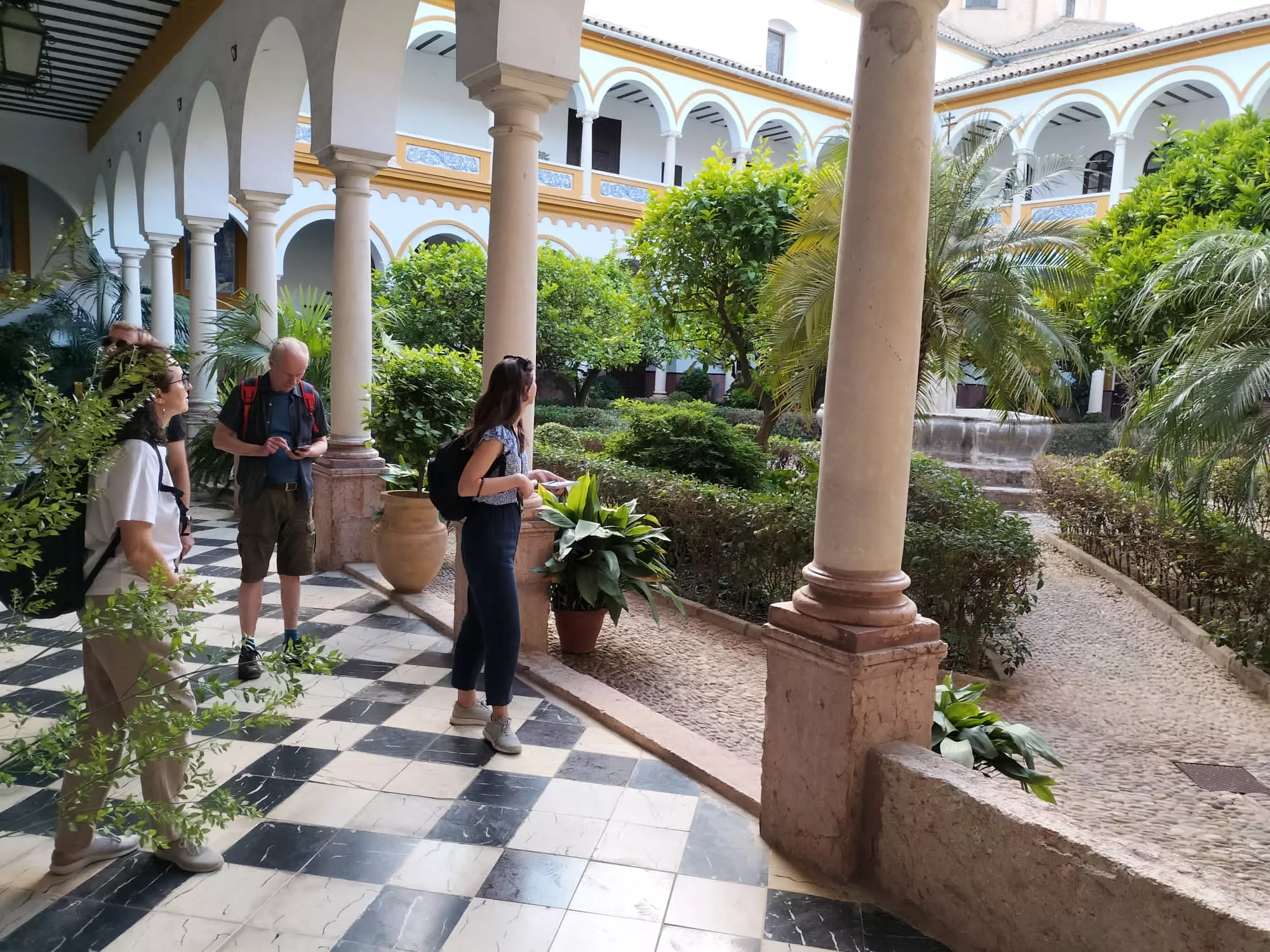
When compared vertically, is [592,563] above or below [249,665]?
above

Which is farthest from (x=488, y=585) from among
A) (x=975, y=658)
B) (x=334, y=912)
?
(x=975, y=658)

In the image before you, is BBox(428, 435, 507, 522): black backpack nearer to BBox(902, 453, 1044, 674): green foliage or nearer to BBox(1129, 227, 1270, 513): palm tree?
BBox(902, 453, 1044, 674): green foliage

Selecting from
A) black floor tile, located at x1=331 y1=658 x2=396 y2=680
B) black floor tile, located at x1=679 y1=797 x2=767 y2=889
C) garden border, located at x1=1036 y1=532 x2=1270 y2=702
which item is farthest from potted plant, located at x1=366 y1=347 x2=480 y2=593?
garden border, located at x1=1036 y1=532 x2=1270 y2=702

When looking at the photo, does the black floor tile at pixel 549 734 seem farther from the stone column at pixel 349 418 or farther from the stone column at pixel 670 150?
the stone column at pixel 670 150

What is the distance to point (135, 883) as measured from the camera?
2.77m

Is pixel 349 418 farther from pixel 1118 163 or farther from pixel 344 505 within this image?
pixel 1118 163

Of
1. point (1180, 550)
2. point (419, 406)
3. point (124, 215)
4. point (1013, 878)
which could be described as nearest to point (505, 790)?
point (1013, 878)

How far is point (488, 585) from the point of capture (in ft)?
11.9

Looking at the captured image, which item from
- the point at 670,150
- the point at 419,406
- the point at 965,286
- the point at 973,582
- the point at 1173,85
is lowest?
the point at 973,582

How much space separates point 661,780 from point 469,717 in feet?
3.12

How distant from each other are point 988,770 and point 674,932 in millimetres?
1382

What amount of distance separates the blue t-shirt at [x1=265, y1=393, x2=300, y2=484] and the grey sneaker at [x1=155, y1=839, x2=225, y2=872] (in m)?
1.96

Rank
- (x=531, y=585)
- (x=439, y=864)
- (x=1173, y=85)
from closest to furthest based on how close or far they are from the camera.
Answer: (x=439, y=864), (x=531, y=585), (x=1173, y=85)

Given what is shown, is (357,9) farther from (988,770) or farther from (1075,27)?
(1075,27)
